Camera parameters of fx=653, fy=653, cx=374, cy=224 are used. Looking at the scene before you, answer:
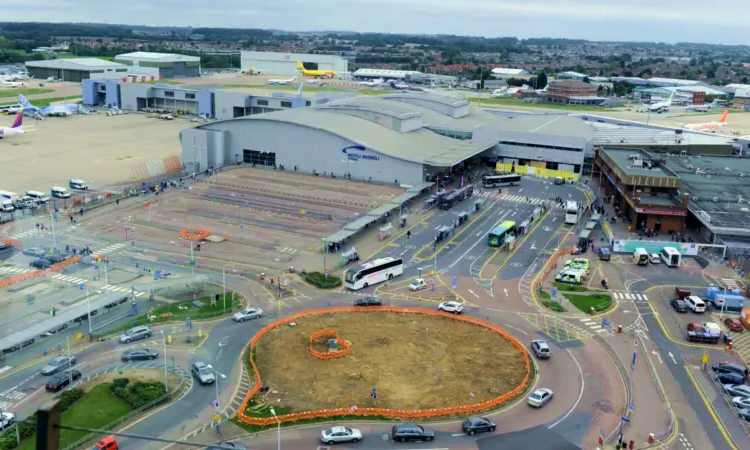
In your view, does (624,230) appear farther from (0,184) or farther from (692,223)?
(0,184)

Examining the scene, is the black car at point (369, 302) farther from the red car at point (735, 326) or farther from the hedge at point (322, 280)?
the red car at point (735, 326)

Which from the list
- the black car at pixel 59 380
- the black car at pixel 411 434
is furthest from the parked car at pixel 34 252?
the black car at pixel 411 434

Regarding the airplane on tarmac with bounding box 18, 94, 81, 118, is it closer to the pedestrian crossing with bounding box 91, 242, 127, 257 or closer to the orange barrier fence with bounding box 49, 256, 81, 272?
the pedestrian crossing with bounding box 91, 242, 127, 257

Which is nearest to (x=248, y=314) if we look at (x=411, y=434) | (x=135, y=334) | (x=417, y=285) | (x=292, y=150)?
(x=135, y=334)

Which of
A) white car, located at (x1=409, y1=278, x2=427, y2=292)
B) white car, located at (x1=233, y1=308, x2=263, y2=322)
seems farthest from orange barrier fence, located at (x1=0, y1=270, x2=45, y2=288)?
white car, located at (x1=409, y1=278, x2=427, y2=292)

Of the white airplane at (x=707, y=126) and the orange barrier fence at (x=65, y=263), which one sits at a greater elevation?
the white airplane at (x=707, y=126)

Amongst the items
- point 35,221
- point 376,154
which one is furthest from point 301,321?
point 376,154
